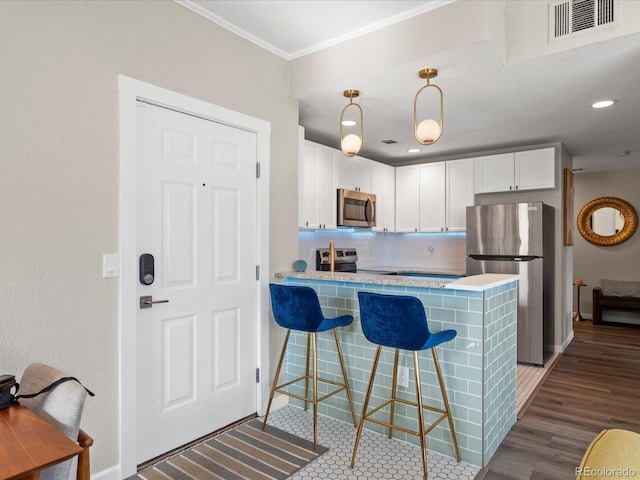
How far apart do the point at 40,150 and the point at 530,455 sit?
10.1 feet

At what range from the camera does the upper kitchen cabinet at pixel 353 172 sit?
439 centimetres

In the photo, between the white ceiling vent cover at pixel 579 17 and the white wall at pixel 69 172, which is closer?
the white wall at pixel 69 172

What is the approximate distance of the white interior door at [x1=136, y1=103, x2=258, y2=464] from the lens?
230 centimetres

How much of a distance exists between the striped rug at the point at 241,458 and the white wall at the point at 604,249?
6.15 meters

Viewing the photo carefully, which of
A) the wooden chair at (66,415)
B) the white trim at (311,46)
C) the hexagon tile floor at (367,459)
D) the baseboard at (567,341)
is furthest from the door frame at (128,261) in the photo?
the baseboard at (567,341)

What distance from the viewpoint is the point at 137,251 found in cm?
224

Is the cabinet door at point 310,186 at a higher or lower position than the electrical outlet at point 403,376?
higher

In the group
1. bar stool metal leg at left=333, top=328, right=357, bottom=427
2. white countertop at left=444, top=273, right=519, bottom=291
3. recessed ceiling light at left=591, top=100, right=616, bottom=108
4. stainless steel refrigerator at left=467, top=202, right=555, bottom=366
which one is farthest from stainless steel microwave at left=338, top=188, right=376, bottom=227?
recessed ceiling light at left=591, top=100, right=616, bottom=108

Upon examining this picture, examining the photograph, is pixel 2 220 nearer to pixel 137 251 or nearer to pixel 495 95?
pixel 137 251

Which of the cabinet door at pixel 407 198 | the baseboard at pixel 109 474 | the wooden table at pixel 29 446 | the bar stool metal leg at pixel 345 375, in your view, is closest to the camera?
the wooden table at pixel 29 446

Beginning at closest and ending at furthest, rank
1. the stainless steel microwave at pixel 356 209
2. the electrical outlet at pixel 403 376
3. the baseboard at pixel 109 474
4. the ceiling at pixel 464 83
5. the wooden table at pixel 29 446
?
the wooden table at pixel 29 446, the baseboard at pixel 109 474, the ceiling at pixel 464 83, the electrical outlet at pixel 403 376, the stainless steel microwave at pixel 356 209

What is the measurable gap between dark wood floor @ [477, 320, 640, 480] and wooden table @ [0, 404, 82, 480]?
205cm

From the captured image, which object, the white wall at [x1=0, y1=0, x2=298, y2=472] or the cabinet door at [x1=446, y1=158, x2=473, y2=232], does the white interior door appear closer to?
the white wall at [x1=0, y1=0, x2=298, y2=472]

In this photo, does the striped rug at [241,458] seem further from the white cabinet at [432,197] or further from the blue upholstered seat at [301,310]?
the white cabinet at [432,197]
